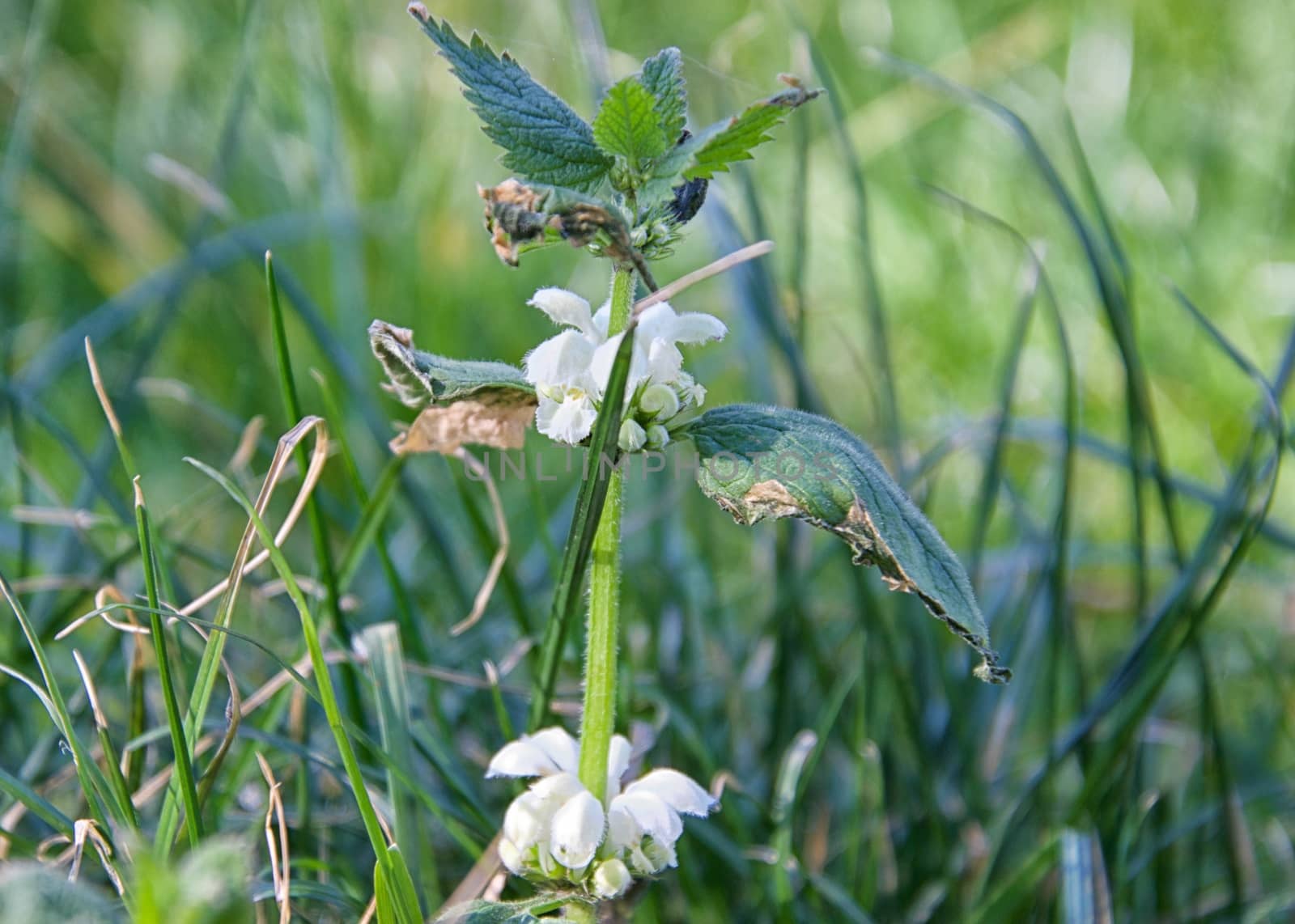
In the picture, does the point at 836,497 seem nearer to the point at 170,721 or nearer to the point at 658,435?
the point at 658,435

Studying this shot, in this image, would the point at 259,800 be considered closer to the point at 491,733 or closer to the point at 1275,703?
the point at 491,733

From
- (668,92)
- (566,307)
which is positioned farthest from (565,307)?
(668,92)

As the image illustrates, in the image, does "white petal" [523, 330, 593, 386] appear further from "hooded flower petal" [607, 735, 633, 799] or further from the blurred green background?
the blurred green background

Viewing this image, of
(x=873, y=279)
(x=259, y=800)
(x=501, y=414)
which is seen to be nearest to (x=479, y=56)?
(x=501, y=414)

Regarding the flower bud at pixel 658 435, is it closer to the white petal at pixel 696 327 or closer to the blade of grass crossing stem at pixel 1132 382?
the white petal at pixel 696 327

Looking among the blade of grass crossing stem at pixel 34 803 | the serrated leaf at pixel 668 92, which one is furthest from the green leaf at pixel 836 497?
the blade of grass crossing stem at pixel 34 803

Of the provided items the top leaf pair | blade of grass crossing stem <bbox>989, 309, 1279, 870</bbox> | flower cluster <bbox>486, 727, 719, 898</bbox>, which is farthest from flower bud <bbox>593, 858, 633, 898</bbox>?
blade of grass crossing stem <bbox>989, 309, 1279, 870</bbox>
